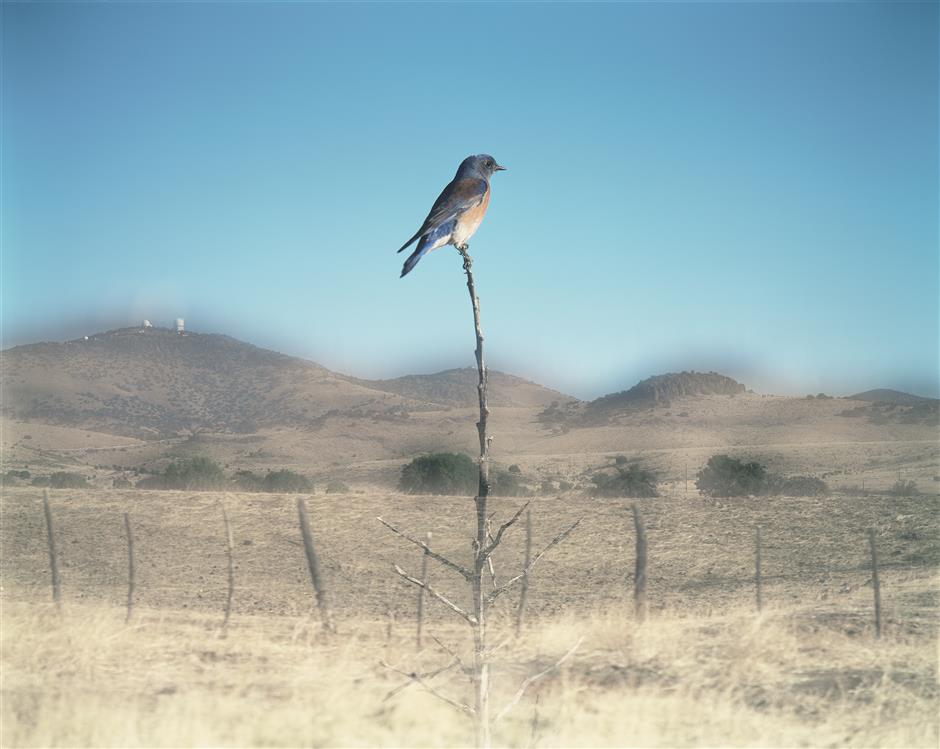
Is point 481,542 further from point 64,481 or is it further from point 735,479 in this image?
point 64,481

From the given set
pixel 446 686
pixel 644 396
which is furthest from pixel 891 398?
pixel 446 686

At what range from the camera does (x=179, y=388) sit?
93688 millimetres

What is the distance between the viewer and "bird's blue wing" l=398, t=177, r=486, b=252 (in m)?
7.46

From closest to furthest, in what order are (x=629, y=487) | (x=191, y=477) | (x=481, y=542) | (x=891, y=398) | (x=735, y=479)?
1. (x=481, y=542)
2. (x=735, y=479)
3. (x=629, y=487)
4. (x=191, y=477)
5. (x=891, y=398)

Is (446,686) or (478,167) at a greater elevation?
(478,167)

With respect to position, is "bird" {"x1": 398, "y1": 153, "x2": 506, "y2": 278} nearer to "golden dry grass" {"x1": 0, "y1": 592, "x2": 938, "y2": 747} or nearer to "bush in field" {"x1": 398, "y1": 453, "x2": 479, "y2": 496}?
"golden dry grass" {"x1": 0, "y1": 592, "x2": 938, "y2": 747}

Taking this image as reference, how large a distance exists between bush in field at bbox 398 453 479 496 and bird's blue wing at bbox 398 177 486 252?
3227 cm

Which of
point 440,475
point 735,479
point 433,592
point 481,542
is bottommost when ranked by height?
point 735,479

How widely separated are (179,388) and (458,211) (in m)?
90.8

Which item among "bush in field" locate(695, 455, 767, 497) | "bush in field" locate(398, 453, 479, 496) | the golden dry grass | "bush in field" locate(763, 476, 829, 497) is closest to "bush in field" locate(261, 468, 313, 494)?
"bush in field" locate(398, 453, 479, 496)

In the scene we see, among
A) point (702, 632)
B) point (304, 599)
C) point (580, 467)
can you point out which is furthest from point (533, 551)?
point (580, 467)

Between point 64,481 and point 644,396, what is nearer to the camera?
point 64,481

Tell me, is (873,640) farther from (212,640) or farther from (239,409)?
(239,409)

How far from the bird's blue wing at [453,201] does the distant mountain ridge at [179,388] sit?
254 feet
